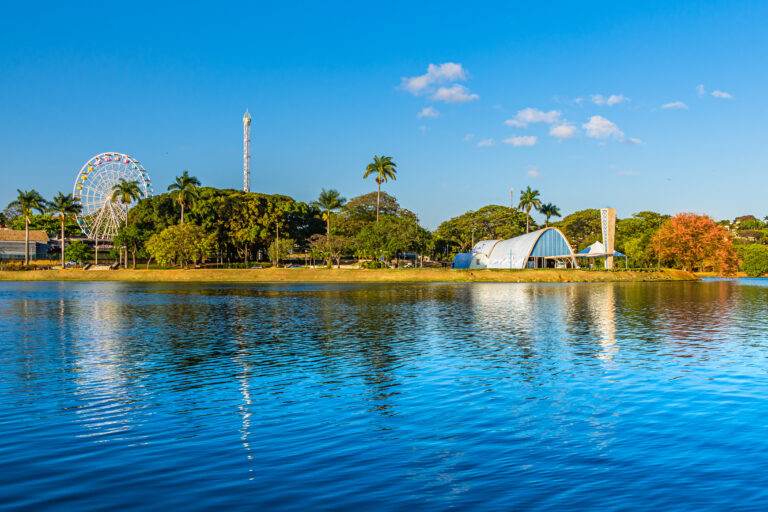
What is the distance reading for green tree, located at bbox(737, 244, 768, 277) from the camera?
136 meters

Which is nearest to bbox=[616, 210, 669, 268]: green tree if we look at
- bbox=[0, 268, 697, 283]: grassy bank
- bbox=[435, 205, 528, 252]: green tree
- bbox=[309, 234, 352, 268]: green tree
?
bbox=[0, 268, 697, 283]: grassy bank

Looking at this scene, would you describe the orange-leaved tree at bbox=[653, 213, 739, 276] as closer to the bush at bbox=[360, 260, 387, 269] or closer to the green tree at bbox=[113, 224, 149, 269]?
the bush at bbox=[360, 260, 387, 269]

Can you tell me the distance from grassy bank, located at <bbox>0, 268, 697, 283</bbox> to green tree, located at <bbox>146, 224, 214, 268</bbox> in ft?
16.7

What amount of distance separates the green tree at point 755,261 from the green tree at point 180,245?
119 metres

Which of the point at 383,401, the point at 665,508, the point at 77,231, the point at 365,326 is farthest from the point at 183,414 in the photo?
the point at 77,231

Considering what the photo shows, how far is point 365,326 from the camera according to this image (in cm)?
3359

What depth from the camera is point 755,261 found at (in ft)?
449

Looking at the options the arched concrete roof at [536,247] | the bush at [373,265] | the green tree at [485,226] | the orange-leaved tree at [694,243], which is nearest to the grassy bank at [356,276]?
the arched concrete roof at [536,247]

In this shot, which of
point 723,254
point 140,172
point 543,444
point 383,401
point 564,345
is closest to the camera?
point 543,444

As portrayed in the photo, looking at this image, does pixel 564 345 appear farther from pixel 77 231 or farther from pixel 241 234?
pixel 77 231

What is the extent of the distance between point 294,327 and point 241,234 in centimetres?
9447

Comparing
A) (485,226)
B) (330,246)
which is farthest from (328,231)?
(485,226)

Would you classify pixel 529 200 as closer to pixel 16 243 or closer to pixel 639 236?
pixel 639 236

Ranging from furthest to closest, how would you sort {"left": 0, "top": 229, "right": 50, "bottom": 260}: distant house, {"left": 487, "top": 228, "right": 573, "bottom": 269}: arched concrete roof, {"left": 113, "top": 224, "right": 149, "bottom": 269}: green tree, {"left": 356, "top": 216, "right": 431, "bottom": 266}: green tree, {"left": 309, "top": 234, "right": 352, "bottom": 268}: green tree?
{"left": 0, "top": 229, "right": 50, "bottom": 260}: distant house → {"left": 113, "top": 224, "right": 149, "bottom": 269}: green tree → {"left": 309, "top": 234, "right": 352, "bottom": 268}: green tree → {"left": 356, "top": 216, "right": 431, "bottom": 266}: green tree → {"left": 487, "top": 228, "right": 573, "bottom": 269}: arched concrete roof
